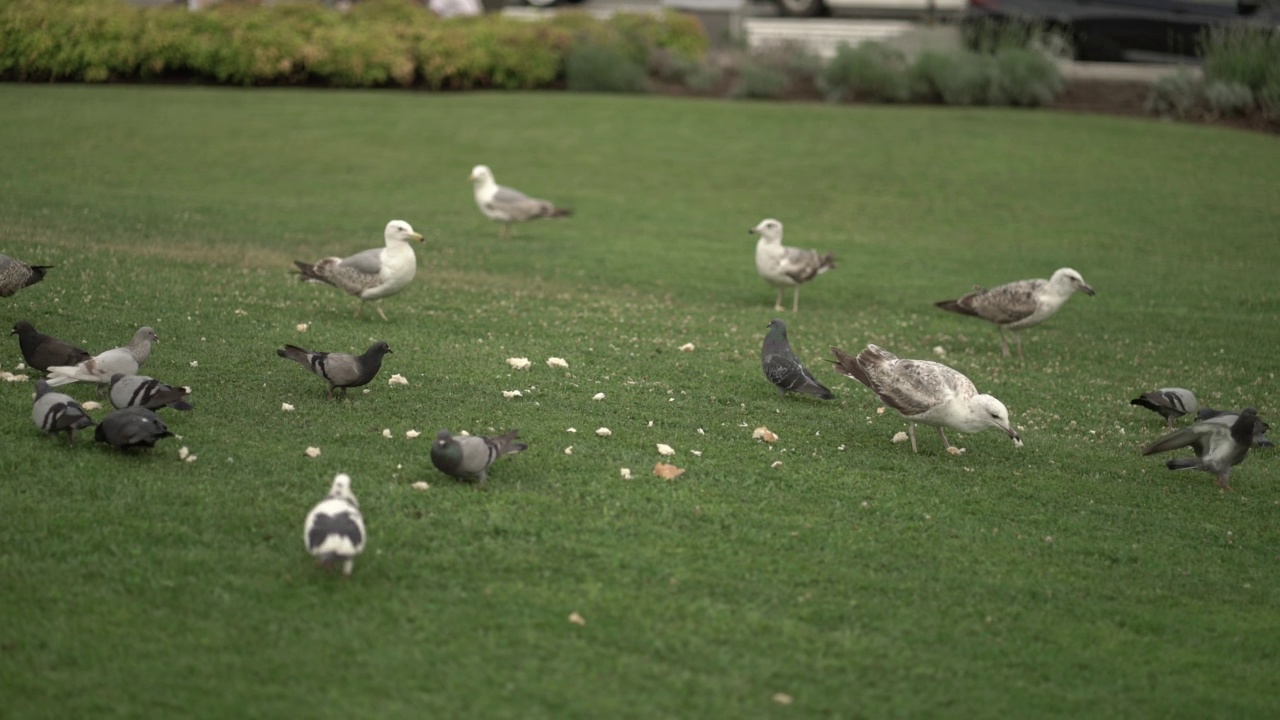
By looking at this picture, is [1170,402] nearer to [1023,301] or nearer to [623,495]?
[1023,301]

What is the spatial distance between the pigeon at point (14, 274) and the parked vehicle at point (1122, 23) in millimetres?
21196

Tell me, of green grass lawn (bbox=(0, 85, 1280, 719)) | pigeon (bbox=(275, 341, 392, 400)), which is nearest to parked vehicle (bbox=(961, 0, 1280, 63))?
green grass lawn (bbox=(0, 85, 1280, 719))

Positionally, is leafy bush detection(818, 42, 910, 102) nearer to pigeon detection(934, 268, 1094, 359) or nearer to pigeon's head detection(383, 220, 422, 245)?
pigeon detection(934, 268, 1094, 359)

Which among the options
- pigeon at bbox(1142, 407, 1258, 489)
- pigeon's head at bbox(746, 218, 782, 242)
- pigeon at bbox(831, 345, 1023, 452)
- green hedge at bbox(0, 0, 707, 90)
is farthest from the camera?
green hedge at bbox(0, 0, 707, 90)

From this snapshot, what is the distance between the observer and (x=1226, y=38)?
77.6ft

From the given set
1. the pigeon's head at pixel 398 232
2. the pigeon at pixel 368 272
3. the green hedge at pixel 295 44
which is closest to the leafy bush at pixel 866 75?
the green hedge at pixel 295 44

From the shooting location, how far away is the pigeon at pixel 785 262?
12375mm

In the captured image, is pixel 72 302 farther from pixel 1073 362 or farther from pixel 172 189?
pixel 1073 362

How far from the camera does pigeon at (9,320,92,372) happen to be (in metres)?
7.74

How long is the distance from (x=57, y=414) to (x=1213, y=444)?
278 inches

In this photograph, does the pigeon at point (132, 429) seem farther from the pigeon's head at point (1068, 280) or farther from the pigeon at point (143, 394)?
the pigeon's head at point (1068, 280)

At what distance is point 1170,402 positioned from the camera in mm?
8914

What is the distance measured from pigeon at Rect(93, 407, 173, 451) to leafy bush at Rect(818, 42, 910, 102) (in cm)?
2008

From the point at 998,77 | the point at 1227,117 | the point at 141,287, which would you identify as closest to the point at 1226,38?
the point at 1227,117
